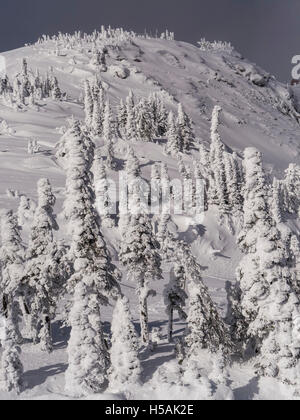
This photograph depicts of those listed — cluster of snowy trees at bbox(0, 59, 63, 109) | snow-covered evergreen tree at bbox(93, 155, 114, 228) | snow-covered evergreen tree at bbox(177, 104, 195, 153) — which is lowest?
snow-covered evergreen tree at bbox(93, 155, 114, 228)

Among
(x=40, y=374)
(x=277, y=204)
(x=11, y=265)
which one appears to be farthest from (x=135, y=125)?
(x=40, y=374)

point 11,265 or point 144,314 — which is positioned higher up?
point 11,265

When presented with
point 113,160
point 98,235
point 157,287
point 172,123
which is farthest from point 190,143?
point 98,235

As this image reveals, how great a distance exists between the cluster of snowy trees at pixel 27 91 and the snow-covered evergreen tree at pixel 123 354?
134 meters

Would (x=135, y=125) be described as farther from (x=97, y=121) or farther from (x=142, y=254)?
(x=142, y=254)

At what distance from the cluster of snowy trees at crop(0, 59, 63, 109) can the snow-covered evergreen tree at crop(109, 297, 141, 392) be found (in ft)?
440

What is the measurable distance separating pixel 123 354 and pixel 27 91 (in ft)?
591

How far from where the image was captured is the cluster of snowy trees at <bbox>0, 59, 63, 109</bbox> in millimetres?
156125

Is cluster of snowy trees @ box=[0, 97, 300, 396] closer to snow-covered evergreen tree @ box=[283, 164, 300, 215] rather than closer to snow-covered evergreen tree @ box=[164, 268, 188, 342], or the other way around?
snow-covered evergreen tree @ box=[164, 268, 188, 342]

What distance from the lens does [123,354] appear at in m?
24.2

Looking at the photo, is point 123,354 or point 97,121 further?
point 97,121

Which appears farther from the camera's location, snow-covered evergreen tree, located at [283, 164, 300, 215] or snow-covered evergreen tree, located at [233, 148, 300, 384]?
snow-covered evergreen tree, located at [283, 164, 300, 215]

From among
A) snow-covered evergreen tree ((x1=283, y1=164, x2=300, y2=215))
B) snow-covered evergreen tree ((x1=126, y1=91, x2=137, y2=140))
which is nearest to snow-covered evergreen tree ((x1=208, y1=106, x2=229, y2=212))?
snow-covered evergreen tree ((x1=283, y1=164, x2=300, y2=215))
